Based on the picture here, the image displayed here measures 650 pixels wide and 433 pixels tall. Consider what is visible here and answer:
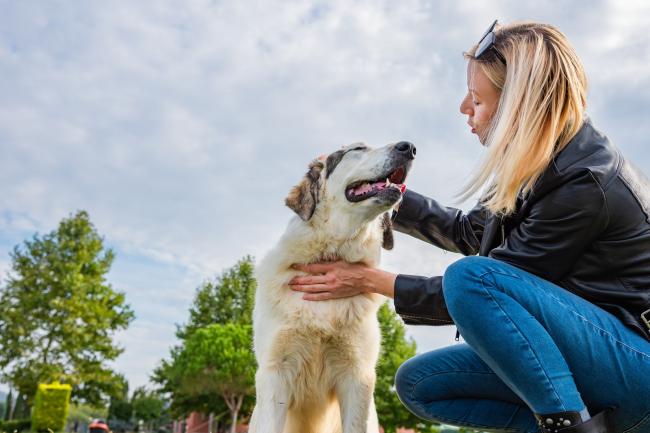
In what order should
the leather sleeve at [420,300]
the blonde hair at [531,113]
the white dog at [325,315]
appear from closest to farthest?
1. the blonde hair at [531,113]
2. the leather sleeve at [420,300]
3. the white dog at [325,315]

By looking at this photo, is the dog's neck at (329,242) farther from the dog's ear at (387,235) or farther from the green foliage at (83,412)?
the green foliage at (83,412)

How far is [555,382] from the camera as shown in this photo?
8.50ft

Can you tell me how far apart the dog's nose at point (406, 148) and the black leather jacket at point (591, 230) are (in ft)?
4.39

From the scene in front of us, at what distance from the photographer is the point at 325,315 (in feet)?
12.9

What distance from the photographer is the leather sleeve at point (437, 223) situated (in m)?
4.44

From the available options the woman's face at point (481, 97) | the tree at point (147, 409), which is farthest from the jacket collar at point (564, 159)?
the tree at point (147, 409)

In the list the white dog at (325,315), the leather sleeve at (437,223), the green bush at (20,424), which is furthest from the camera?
the green bush at (20,424)

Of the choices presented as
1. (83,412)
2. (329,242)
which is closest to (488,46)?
(329,242)

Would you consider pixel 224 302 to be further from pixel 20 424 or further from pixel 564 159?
pixel 564 159

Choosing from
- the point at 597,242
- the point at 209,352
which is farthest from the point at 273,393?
the point at 209,352

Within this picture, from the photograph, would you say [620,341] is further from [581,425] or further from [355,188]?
[355,188]

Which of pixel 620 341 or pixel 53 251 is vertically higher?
pixel 53 251

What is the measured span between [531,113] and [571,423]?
141cm

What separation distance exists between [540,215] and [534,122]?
459mm
